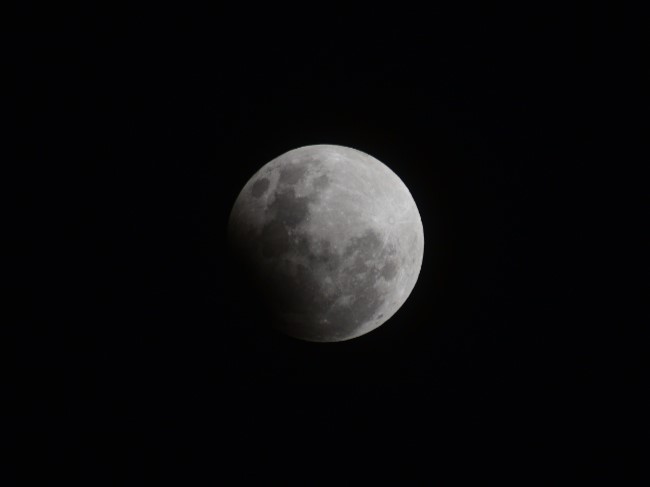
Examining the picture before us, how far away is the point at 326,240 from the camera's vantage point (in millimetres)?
3072

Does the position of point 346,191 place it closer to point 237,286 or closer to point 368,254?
point 368,254

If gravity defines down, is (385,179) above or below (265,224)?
above

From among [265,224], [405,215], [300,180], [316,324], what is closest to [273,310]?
[316,324]

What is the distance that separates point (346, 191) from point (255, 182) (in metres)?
0.79

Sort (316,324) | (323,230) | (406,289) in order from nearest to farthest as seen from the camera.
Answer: (323,230) → (316,324) → (406,289)

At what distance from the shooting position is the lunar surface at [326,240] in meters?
3.10


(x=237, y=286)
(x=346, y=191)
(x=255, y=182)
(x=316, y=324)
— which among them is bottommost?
(x=316, y=324)

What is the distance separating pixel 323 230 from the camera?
10.1ft

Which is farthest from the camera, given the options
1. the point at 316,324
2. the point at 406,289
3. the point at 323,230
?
the point at 406,289

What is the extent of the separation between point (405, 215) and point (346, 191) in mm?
548

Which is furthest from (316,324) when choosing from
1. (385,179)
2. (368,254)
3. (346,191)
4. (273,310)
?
(385,179)

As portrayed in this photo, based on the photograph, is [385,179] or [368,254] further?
[385,179]

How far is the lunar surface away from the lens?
3.10m

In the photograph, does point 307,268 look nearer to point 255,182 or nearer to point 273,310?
point 273,310
